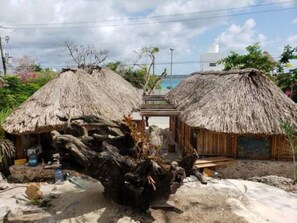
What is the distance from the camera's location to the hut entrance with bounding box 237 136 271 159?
11141 millimetres

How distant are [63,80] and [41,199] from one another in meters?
6.53

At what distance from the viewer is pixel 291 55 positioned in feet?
55.4

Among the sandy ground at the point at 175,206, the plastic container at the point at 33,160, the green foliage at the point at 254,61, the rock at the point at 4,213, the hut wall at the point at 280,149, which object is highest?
the green foliage at the point at 254,61

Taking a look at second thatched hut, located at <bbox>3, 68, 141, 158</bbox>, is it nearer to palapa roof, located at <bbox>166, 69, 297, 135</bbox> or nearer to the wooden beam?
the wooden beam

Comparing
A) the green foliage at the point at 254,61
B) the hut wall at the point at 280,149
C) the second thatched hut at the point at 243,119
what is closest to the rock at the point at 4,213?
the second thatched hut at the point at 243,119

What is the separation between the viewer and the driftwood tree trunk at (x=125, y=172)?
17.6 ft

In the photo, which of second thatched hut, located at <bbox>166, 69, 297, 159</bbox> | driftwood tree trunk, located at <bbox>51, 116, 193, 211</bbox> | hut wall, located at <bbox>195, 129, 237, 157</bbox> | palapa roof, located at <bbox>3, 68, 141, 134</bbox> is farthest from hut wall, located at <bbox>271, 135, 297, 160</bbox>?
driftwood tree trunk, located at <bbox>51, 116, 193, 211</bbox>

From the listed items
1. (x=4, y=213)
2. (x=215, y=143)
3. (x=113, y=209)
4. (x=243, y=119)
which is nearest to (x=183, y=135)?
(x=215, y=143)

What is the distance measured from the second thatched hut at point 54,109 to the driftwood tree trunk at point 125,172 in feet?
16.1

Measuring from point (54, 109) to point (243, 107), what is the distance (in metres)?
6.93

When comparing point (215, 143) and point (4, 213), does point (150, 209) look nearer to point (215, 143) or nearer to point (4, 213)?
point (4, 213)

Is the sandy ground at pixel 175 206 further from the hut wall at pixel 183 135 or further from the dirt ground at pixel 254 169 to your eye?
the hut wall at pixel 183 135

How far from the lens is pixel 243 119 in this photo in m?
10.8

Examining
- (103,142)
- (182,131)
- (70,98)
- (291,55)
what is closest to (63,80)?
(70,98)
